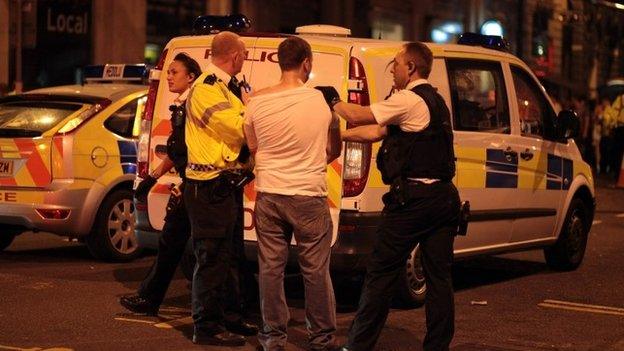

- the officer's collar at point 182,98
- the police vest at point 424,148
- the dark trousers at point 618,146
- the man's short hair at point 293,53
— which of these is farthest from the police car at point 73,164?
the dark trousers at point 618,146

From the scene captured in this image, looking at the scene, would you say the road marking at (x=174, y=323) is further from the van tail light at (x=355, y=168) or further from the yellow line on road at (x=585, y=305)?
the yellow line on road at (x=585, y=305)

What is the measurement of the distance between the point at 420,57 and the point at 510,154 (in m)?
2.96

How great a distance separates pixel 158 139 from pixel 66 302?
126 cm

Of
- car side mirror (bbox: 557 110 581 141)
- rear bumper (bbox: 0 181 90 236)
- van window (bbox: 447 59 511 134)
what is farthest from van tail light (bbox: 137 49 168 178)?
car side mirror (bbox: 557 110 581 141)

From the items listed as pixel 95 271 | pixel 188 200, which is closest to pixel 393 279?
pixel 188 200

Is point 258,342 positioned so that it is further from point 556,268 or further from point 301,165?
point 556,268

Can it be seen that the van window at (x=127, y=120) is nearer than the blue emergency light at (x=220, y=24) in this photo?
No

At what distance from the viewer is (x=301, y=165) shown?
6.70 metres

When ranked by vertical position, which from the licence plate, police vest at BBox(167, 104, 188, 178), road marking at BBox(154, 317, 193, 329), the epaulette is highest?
the epaulette

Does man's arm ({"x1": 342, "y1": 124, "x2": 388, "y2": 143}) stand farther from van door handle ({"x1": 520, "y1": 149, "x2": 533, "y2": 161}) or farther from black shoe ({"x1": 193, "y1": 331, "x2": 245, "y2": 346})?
van door handle ({"x1": 520, "y1": 149, "x2": 533, "y2": 161})

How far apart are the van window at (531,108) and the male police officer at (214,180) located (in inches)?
128

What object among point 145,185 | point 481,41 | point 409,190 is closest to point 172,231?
point 145,185

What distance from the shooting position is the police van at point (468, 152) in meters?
8.04

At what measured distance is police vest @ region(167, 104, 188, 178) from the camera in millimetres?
7500
